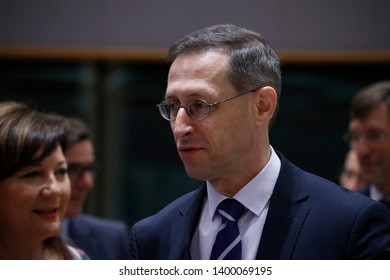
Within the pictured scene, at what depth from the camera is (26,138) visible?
2211 mm

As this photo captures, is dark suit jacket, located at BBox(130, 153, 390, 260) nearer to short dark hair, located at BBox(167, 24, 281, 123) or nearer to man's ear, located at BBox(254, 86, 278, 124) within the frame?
man's ear, located at BBox(254, 86, 278, 124)

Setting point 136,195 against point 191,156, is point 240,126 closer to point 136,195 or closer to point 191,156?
point 191,156

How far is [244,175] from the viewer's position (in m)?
1.75

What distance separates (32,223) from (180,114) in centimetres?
81

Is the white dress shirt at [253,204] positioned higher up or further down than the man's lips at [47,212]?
higher up

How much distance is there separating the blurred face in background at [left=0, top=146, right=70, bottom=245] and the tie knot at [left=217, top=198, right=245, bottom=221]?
0.73 metres

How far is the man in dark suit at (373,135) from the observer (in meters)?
2.20

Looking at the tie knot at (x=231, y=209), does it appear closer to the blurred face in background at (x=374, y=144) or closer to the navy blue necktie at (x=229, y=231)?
the navy blue necktie at (x=229, y=231)

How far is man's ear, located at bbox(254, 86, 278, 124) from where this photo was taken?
1733mm

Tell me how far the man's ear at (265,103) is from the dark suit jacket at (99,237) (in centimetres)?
128

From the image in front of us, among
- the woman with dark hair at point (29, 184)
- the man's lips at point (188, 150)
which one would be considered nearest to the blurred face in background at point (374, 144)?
the man's lips at point (188, 150)

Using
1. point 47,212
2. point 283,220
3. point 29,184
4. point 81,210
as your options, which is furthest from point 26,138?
point 283,220

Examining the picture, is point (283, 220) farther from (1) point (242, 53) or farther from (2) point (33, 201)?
(2) point (33, 201)
